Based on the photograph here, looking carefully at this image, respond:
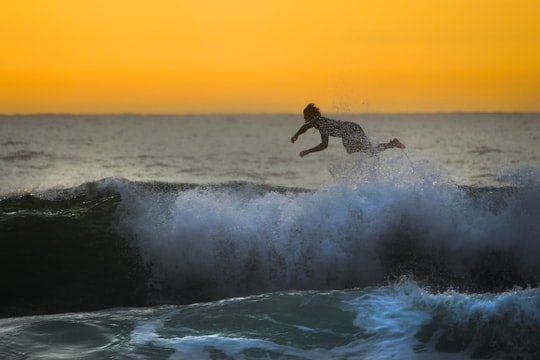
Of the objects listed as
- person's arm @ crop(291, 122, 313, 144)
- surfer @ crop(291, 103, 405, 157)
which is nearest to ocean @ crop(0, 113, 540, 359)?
surfer @ crop(291, 103, 405, 157)

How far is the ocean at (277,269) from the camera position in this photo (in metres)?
7.48

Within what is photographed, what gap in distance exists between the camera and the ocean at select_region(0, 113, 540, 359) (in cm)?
748

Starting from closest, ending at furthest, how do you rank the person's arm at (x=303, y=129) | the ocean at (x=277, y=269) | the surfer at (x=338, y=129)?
the ocean at (x=277, y=269) → the person's arm at (x=303, y=129) → the surfer at (x=338, y=129)

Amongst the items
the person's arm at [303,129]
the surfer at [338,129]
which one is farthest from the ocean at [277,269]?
the person's arm at [303,129]

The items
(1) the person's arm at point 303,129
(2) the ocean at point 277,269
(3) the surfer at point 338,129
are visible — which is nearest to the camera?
(2) the ocean at point 277,269

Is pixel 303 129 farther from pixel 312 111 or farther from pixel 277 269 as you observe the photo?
pixel 277 269

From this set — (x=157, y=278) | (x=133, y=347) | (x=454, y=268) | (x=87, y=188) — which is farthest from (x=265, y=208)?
(x=133, y=347)

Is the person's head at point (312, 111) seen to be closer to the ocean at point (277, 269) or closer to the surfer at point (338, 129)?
the surfer at point (338, 129)

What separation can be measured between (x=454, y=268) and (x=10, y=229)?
777 centimetres

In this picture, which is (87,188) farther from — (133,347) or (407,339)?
(407,339)

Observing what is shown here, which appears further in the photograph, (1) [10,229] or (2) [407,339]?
(1) [10,229]

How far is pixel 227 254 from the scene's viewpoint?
11.6 m

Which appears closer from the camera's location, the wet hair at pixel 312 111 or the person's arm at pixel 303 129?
the person's arm at pixel 303 129

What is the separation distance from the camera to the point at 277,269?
36.8 feet
